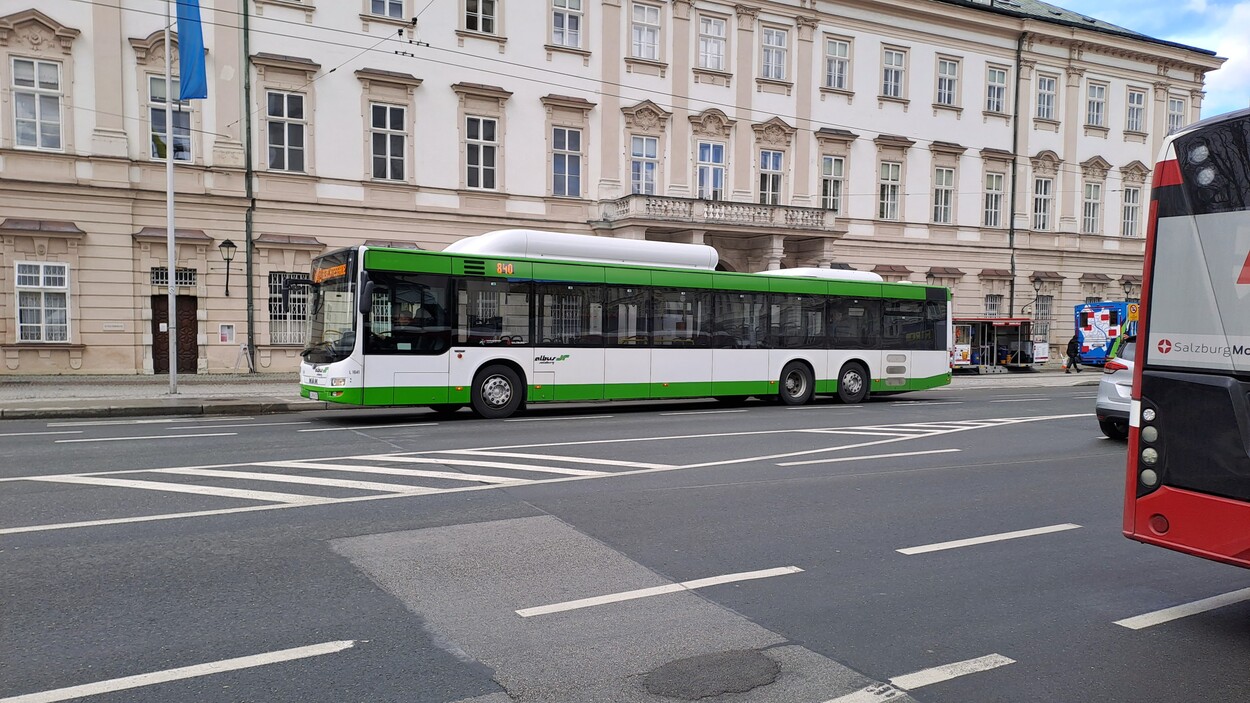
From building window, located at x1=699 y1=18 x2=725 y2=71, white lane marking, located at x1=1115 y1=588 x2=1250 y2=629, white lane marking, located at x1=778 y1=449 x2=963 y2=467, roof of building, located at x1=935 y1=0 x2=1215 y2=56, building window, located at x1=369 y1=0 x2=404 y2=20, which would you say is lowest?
white lane marking, located at x1=778 y1=449 x2=963 y2=467

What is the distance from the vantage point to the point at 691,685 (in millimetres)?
4203

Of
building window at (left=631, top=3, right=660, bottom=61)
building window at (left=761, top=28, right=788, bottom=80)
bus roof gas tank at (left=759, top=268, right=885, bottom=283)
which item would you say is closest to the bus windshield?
bus roof gas tank at (left=759, top=268, right=885, bottom=283)

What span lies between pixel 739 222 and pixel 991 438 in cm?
1859

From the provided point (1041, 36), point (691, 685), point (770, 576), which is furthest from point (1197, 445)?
point (1041, 36)

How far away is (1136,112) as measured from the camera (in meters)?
44.4

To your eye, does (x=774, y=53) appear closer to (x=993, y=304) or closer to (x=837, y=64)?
(x=837, y=64)

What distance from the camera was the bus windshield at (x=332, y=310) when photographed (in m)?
15.2

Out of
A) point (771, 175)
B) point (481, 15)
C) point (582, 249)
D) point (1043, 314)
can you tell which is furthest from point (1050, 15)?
point (582, 249)

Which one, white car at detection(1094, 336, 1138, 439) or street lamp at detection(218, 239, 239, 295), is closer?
white car at detection(1094, 336, 1138, 439)

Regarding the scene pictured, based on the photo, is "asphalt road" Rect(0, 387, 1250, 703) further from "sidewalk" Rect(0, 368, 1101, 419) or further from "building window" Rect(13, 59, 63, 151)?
"building window" Rect(13, 59, 63, 151)

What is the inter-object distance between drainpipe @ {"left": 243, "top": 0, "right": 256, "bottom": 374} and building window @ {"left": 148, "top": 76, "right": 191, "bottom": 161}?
154 centimetres

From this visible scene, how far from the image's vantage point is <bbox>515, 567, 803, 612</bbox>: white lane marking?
5.21 metres

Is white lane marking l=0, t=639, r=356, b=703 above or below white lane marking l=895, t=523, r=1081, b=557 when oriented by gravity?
above

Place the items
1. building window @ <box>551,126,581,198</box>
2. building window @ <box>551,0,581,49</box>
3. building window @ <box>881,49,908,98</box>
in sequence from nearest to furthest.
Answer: building window @ <box>551,0,581,49</box>, building window @ <box>551,126,581,198</box>, building window @ <box>881,49,908,98</box>
